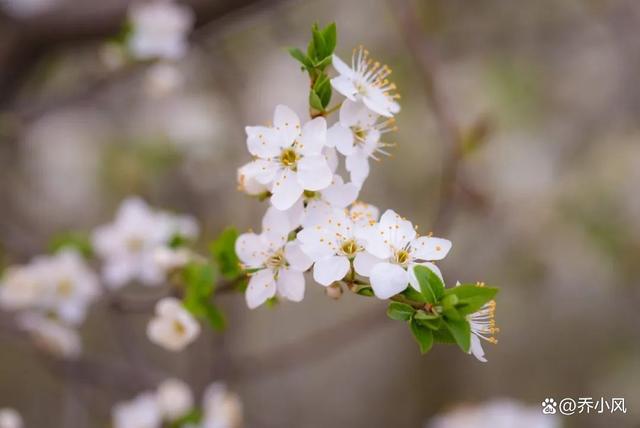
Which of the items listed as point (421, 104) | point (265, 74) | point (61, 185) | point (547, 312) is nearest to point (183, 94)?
point (265, 74)

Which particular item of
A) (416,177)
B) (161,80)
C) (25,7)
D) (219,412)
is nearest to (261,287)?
(219,412)

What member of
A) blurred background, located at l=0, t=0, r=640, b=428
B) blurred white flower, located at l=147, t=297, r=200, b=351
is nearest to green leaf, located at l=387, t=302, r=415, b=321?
blurred white flower, located at l=147, t=297, r=200, b=351

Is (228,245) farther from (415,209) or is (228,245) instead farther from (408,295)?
(415,209)

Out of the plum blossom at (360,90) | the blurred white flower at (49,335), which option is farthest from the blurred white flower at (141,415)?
the plum blossom at (360,90)

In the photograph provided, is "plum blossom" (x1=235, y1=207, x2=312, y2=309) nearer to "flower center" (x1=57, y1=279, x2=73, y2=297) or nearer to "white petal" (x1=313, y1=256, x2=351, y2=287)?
"white petal" (x1=313, y1=256, x2=351, y2=287)

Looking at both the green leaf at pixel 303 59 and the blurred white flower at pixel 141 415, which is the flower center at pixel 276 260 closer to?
the green leaf at pixel 303 59

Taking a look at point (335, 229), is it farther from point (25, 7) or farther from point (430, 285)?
point (25, 7)
